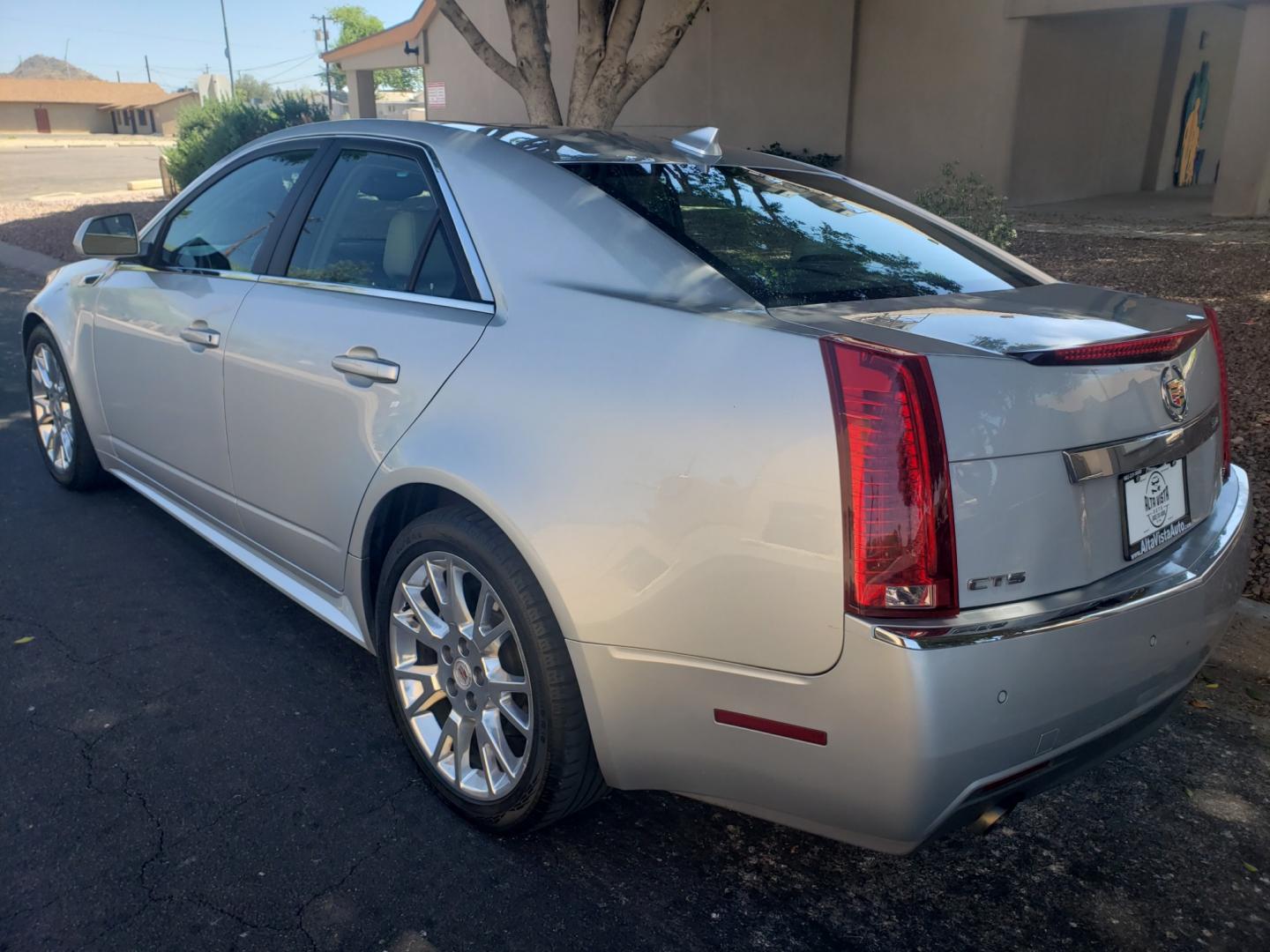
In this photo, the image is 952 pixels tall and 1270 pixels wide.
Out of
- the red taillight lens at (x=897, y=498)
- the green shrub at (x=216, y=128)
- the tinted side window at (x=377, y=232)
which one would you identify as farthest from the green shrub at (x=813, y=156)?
the red taillight lens at (x=897, y=498)

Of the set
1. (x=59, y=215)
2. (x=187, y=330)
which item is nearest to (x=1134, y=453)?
(x=187, y=330)

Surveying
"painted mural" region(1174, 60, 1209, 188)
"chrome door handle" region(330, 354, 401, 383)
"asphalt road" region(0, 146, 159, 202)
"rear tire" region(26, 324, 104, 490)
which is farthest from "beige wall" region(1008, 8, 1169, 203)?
"asphalt road" region(0, 146, 159, 202)

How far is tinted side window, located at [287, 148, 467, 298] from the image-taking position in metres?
2.91

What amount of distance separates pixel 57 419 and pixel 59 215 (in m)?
16.3

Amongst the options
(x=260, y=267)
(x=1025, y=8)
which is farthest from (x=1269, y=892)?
(x=1025, y=8)

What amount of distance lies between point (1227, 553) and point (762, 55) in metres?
16.2

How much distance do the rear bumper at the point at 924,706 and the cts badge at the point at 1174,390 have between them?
0.33 meters

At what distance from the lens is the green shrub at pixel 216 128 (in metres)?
19.7

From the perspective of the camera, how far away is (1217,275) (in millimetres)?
8930

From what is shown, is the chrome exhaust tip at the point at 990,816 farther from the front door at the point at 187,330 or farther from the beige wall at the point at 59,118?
the beige wall at the point at 59,118

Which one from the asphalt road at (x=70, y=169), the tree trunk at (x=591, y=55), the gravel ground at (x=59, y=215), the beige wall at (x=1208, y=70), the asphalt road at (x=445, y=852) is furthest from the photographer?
the asphalt road at (x=70, y=169)

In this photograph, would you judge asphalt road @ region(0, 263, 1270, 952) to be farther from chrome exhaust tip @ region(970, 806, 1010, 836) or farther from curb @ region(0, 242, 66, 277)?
curb @ region(0, 242, 66, 277)

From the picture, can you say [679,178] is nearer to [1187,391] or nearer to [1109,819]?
[1187,391]

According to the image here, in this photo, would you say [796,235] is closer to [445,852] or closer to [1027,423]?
[1027,423]
